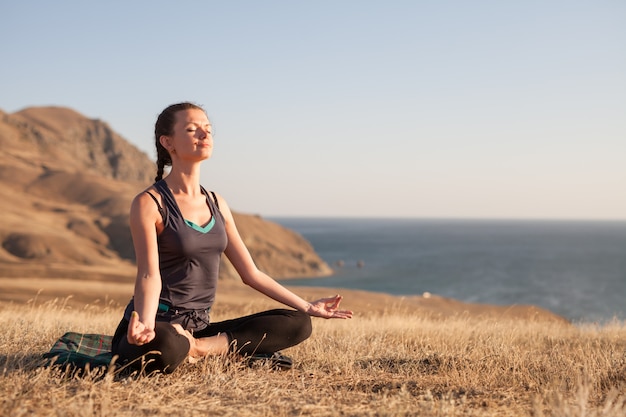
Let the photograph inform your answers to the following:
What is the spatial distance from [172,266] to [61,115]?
4578 inches

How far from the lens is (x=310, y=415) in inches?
156

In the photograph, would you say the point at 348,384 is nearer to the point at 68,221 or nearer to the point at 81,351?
the point at 81,351

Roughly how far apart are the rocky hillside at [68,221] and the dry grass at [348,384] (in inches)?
993

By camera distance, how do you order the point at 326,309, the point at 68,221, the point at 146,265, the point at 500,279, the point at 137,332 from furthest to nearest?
the point at 500,279 → the point at 68,221 → the point at 326,309 → the point at 146,265 → the point at 137,332

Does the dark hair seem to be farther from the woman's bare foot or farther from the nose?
the woman's bare foot

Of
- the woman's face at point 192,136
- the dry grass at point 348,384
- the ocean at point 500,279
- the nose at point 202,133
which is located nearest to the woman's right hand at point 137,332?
the dry grass at point 348,384

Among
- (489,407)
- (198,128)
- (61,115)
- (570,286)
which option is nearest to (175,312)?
(198,128)

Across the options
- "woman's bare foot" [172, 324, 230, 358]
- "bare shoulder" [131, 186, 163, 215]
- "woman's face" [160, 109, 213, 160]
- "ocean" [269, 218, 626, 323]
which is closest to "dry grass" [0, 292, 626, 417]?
"woman's bare foot" [172, 324, 230, 358]

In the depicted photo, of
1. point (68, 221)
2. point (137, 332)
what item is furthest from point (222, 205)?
point (68, 221)

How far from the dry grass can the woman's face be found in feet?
5.74

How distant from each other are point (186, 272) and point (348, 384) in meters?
1.61

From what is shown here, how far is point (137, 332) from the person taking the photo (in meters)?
4.22

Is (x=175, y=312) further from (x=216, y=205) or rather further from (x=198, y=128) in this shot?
(x=198, y=128)

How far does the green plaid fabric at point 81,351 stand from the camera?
16.3ft
